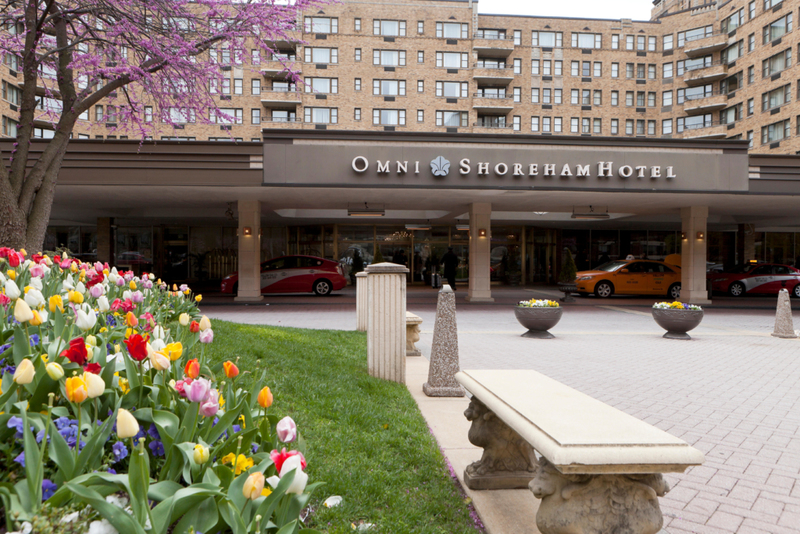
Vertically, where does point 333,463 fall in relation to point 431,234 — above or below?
below

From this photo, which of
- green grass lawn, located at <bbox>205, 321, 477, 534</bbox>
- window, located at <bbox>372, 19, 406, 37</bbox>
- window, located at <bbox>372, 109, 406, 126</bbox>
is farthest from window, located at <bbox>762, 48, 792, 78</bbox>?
green grass lawn, located at <bbox>205, 321, 477, 534</bbox>

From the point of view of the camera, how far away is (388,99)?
48.0 m

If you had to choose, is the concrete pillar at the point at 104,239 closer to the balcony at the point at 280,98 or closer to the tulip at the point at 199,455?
the balcony at the point at 280,98

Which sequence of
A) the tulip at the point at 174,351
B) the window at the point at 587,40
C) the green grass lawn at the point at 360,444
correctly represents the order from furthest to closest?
the window at the point at 587,40 → the green grass lawn at the point at 360,444 → the tulip at the point at 174,351

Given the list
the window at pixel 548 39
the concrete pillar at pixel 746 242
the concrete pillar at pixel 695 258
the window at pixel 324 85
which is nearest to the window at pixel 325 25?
the window at pixel 324 85

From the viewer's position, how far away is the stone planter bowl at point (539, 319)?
10570 millimetres

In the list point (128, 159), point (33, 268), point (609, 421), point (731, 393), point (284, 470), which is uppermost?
point (128, 159)

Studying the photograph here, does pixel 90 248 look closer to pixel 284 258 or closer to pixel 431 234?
pixel 284 258

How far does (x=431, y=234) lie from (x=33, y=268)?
1036 inches

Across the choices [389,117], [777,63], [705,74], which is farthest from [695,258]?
[705,74]

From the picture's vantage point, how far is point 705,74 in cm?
5175

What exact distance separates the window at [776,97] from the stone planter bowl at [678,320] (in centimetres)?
4522

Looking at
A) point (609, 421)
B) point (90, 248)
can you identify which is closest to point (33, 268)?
point (609, 421)

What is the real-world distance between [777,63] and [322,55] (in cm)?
4032
